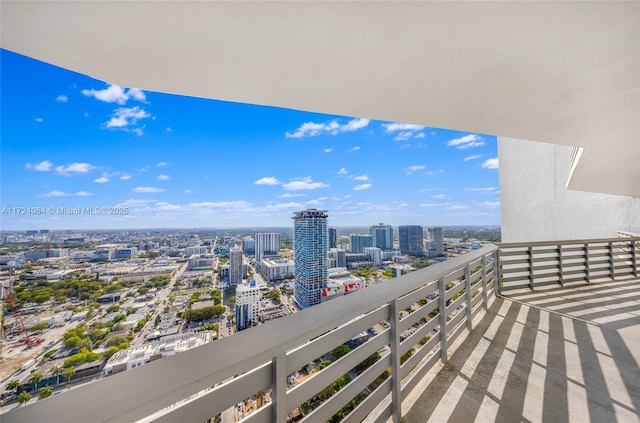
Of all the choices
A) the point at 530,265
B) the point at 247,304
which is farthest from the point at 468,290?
the point at 530,265

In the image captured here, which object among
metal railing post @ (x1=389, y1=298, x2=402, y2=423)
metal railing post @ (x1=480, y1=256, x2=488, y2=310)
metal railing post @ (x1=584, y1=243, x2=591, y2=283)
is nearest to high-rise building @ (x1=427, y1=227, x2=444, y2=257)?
metal railing post @ (x1=480, y1=256, x2=488, y2=310)

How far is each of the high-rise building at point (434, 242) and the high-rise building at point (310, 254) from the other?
2203 millimetres

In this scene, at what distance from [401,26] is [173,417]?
1.97 meters

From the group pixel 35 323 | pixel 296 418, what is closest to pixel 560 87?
pixel 296 418

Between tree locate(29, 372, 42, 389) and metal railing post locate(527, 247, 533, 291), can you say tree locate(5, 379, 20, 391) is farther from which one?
metal railing post locate(527, 247, 533, 291)

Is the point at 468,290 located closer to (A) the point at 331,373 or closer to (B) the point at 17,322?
(A) the point at 331,373

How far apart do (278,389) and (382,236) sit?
6.02 meters

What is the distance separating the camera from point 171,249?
140 inches

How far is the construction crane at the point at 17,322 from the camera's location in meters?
1.76

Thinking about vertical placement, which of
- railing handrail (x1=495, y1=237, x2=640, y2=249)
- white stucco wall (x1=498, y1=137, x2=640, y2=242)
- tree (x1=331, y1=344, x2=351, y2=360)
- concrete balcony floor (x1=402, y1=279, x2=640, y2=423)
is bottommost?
concrete balcony floor (x1=402, y1=279, x2=640, y2=423)

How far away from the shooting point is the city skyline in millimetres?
3652

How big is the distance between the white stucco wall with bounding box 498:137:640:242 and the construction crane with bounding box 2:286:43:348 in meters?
10.4

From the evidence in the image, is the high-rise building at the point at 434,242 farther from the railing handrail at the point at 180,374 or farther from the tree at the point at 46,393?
the tree at the point at 46,393

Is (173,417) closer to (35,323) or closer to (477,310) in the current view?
(35,323)
